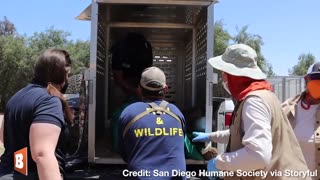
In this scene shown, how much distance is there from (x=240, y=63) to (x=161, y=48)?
418cm

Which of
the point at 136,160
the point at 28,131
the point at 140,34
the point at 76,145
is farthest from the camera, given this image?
the point at 140,34

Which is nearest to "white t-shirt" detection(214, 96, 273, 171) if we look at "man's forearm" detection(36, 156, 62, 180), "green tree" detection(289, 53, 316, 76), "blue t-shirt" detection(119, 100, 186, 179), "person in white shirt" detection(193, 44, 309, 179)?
"person in white shirt" detection(193, 44, 309, 179)

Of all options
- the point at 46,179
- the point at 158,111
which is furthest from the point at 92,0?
the point at 46,179

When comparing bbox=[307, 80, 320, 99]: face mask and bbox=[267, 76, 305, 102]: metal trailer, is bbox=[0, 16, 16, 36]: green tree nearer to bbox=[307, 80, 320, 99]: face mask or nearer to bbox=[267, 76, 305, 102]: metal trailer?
bbox=[267, 76, 305, 102]: metal trailer

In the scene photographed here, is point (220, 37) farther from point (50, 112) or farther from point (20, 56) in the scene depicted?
point (50, 112)

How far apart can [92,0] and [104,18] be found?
1.49 meters

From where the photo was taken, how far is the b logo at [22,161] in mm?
2479

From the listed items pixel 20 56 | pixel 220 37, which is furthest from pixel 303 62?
pixel 20 56

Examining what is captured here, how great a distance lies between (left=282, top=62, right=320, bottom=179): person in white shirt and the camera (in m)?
3.31

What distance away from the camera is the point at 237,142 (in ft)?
8.17

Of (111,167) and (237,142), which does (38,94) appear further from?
(111,167)

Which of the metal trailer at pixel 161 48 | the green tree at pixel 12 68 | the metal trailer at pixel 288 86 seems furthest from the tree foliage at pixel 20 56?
the metal trailer at pixel 161 48

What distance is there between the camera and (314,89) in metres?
3.37

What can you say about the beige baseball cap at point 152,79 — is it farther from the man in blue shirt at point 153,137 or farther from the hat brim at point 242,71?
the hat brim at point 242,71
